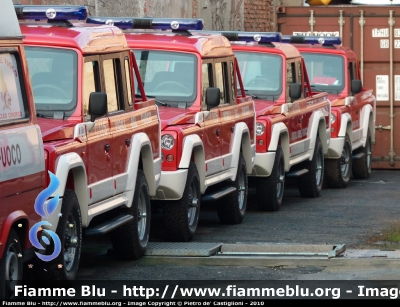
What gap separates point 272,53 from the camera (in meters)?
15.3

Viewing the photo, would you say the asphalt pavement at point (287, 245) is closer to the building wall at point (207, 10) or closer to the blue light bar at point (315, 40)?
the blue light bar at point (315, 40)

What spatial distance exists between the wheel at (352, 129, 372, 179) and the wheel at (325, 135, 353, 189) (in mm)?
1435

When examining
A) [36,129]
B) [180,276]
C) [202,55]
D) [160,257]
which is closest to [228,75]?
[202,55]

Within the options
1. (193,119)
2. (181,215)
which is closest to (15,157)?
(181,215)

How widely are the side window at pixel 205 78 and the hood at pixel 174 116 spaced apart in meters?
0.32

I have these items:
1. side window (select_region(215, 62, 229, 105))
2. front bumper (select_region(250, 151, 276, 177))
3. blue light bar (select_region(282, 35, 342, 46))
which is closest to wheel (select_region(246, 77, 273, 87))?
front bumper (select_region(250, 151, 276, 177))

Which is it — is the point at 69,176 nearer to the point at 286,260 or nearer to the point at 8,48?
the point at 8,48

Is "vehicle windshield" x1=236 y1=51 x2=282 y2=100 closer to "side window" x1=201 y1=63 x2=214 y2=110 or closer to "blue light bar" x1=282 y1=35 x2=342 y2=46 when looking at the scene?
"side window" x1=201 y1=63 x2=214 y2=110

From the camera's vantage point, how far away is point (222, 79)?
13.0m

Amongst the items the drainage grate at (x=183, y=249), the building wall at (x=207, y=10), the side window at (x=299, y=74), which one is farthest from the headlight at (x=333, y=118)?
the drainage grate at (x=183, y=249)

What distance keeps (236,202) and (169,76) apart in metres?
1.70

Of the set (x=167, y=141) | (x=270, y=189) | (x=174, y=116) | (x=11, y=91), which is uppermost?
(x=11, y=91)

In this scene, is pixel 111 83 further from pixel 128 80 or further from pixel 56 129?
pixel 56 129

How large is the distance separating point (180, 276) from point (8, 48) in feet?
8.27
